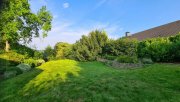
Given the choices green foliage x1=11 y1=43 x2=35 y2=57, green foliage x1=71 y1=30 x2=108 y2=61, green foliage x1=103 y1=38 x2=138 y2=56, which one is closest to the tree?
green foliage x1=11 y1=43 x2=35 y2=57

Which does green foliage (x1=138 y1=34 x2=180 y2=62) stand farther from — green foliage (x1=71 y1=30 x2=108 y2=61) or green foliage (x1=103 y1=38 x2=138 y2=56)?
green foliage (x1=71 y1=30 x2=108 y2=61)

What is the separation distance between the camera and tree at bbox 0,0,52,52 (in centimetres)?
2313

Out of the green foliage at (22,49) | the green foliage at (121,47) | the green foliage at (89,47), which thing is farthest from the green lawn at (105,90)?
the green foliage at (22,49)

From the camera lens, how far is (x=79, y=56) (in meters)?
19.6

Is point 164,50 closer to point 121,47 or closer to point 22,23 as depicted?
point 121,47

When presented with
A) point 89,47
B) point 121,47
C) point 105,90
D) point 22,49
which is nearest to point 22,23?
point 22,49

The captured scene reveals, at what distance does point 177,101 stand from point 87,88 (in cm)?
296

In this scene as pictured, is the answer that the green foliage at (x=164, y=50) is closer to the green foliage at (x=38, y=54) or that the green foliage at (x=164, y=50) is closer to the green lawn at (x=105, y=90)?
the green lawn at (x=105, y=90)

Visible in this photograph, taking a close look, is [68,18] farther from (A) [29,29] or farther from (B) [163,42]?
(B) [163,42]

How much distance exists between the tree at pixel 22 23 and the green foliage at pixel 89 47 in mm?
7309

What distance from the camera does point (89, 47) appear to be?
20000 millimetres

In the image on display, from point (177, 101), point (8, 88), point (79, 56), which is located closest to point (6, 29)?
point (79, 56)

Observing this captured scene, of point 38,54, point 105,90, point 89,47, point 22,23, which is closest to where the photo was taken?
point 105,90

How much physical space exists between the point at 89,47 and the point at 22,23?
9.25m
